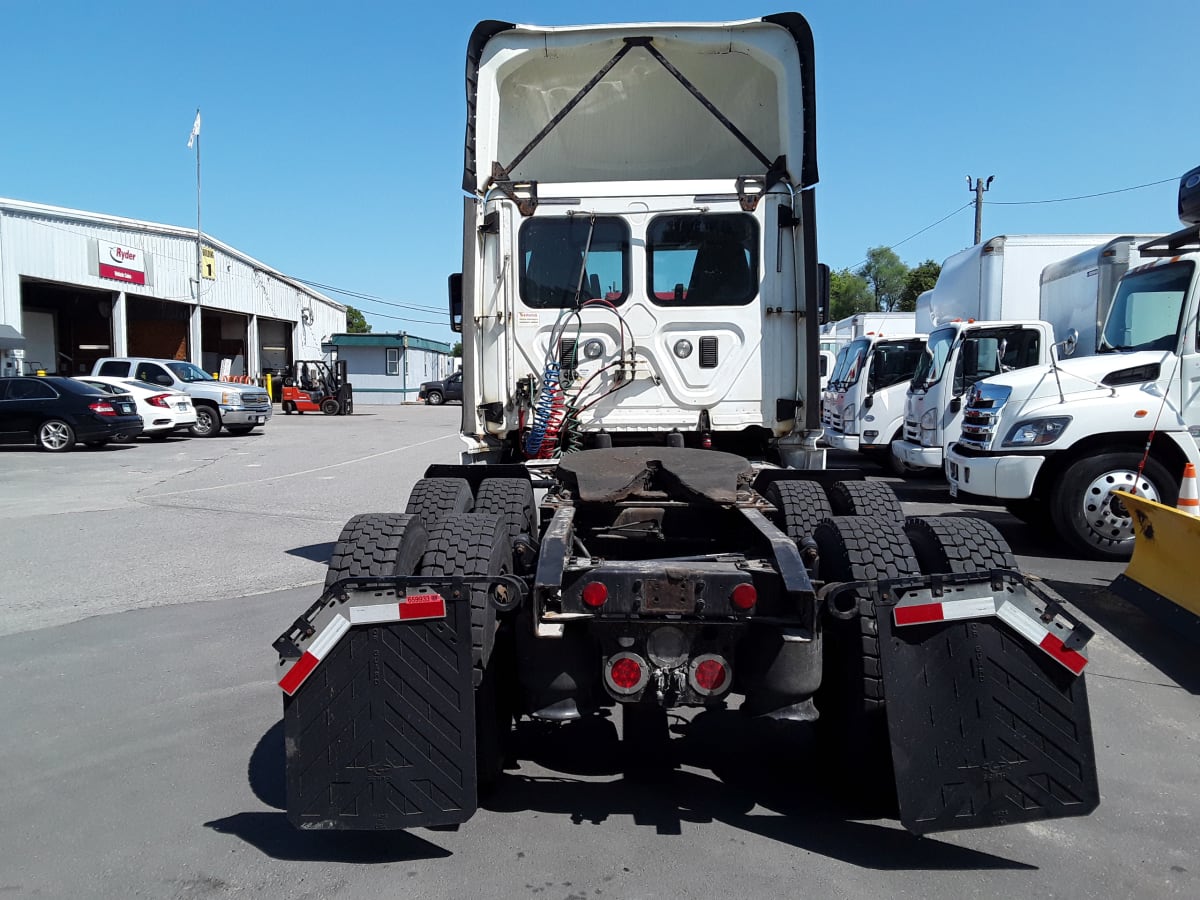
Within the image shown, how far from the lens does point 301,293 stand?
150ft

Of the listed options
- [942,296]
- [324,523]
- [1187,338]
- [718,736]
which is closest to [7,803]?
[718,736]

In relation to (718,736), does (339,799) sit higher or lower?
higher

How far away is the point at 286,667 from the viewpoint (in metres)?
2.93

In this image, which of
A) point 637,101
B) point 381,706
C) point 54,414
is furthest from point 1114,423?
point 54,414

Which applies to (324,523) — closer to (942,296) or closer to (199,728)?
(199,728)

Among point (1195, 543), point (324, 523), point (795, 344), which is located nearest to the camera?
point (1195, 543)

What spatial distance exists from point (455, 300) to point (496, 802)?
395cm

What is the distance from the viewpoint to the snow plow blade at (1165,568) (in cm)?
540

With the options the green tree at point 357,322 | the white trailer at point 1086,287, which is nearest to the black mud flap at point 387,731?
the white trailer at point 1086,287

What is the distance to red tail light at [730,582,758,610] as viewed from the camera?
3031 millimetres

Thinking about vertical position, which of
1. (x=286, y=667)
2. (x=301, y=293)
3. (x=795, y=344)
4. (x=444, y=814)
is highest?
(x=301, y=293)

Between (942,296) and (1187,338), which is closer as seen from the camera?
(1187,338)

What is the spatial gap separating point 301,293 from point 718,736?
150ft

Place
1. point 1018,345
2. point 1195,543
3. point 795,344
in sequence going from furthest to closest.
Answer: point 1018,345 → point 795,344 → point 1195,543
